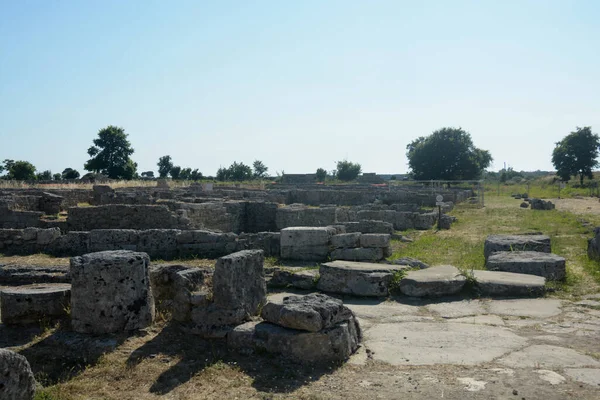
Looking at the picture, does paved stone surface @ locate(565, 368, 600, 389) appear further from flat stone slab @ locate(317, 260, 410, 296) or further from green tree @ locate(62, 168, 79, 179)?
green tree @ locate(62, 168, 79, 179)

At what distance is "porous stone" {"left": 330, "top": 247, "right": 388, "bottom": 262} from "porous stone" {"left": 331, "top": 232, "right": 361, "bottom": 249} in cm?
16

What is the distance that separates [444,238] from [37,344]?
12.8m

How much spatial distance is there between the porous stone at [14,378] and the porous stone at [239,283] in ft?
7.32

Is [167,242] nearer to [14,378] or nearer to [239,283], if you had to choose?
[239,283]

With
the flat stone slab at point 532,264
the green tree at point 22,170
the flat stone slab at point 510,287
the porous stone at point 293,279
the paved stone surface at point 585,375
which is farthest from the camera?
the green tree at point 22,170

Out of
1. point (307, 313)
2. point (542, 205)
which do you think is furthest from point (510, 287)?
point (542, 205)

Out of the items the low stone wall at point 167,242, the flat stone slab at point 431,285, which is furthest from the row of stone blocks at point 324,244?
the flat stone slab at point 431,285

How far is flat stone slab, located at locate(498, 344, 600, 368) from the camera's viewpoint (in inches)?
193

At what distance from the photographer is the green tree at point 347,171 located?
68.2 m

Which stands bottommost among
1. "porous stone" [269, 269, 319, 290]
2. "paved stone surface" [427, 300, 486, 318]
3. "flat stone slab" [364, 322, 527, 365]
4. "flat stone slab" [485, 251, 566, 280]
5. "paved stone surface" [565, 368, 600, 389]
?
"paved stone surface" [427, 300, 486, 318]

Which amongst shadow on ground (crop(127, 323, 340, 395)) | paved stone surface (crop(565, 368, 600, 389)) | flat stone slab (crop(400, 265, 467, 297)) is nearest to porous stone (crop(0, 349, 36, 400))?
shadow on ground (crop(127, 323, 340, 395))

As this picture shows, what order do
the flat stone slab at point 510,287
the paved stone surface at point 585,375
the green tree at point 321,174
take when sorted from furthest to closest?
the green tree at point 321,174 < the flat stone slab at point 510,287 < the paved stone surface at point 585,375

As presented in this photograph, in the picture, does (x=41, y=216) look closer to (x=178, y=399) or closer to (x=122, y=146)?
(x=178, y=399)

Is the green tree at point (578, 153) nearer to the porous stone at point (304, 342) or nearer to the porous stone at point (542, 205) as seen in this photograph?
the porous stone at point (542, 205)
